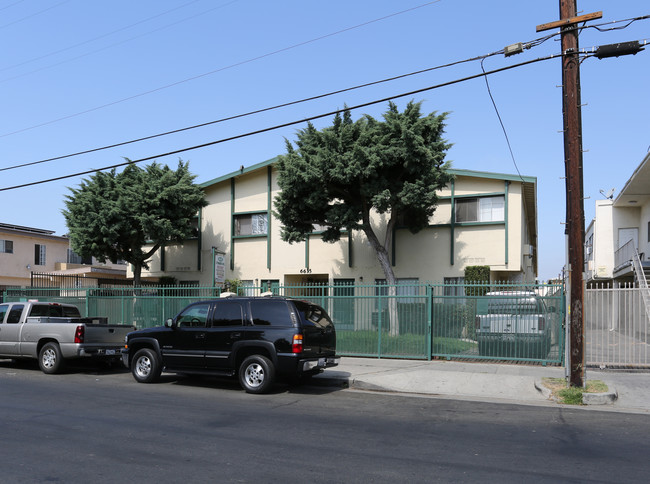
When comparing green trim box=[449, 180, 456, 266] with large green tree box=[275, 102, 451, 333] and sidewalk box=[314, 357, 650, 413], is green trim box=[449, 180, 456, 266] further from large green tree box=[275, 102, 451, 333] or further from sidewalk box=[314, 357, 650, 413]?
sidewalk box=[314, 357, 650, 413]

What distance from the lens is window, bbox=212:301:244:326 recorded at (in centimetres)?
1152

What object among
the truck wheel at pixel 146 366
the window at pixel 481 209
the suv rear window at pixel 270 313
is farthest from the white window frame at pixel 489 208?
the truck wheel at pixel 146 366

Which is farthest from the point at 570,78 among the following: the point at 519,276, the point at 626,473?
the point at 519,276

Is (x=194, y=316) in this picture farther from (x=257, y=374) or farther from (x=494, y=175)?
(x=494, y=175)

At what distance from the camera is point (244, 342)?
11.1 meters

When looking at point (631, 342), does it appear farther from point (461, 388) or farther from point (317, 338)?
point (317, 338)

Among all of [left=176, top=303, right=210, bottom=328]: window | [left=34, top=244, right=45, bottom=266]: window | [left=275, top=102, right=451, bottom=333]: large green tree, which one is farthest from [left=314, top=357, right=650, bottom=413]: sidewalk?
[left=34, top=244, right=45, bottom=266]: window

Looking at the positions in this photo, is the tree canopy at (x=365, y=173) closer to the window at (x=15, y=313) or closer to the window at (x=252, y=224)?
the window at (x=252, y=224)

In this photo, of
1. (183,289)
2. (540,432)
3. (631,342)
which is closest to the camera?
(540,432)

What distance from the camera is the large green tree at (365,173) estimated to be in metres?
20.0

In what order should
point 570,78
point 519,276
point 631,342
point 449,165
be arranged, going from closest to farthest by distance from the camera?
point 570,78 < point 631,342 < point 449,165 < point 519,276

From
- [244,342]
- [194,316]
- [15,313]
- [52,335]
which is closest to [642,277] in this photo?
[244,342]

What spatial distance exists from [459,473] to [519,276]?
1832 cm

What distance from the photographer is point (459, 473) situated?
19.2 ft
